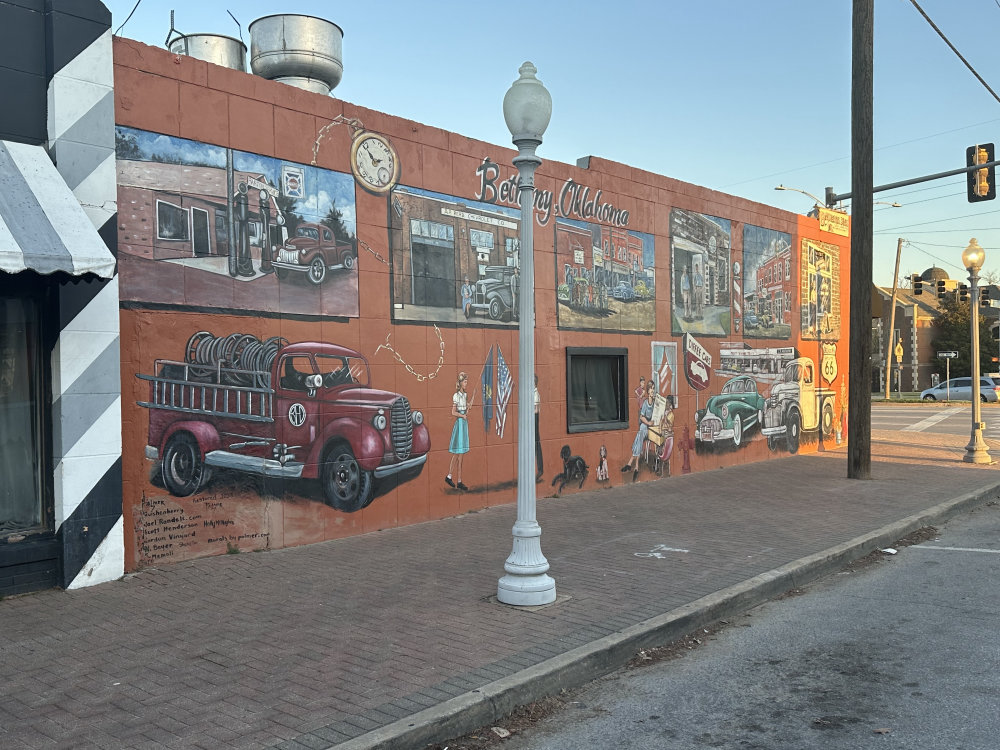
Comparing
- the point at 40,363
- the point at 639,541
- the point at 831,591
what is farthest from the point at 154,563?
the point at 831,591

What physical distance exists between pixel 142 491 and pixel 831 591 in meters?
6.35

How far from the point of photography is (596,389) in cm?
1328

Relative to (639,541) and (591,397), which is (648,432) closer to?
(591,397)

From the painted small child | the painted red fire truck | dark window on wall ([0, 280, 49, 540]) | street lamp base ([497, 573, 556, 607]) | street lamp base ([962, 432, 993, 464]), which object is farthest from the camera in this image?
street lamp base ([962, 432, 993, 464])

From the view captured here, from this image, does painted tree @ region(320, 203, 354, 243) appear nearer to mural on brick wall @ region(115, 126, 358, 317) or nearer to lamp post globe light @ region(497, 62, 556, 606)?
mural on brick wall @ region(115, 126, 358, 317)

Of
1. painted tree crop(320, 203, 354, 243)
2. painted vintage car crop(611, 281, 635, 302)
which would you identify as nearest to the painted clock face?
painted tree crop(320, 203, 354, 243)

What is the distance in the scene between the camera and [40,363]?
→ 704 centimetres

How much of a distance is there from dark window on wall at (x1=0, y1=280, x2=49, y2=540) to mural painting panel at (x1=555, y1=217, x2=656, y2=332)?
7.29m

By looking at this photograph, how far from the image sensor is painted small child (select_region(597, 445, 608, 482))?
43.0 ft

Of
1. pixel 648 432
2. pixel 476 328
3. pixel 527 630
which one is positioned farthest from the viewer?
pixel 648 432

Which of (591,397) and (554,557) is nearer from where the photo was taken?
(554,557)

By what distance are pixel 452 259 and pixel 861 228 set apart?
7655mm

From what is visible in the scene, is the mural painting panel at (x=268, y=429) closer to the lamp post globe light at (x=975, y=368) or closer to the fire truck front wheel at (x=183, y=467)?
the fire truck front wheel at (x=183, y=467)

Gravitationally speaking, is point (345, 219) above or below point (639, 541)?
above
